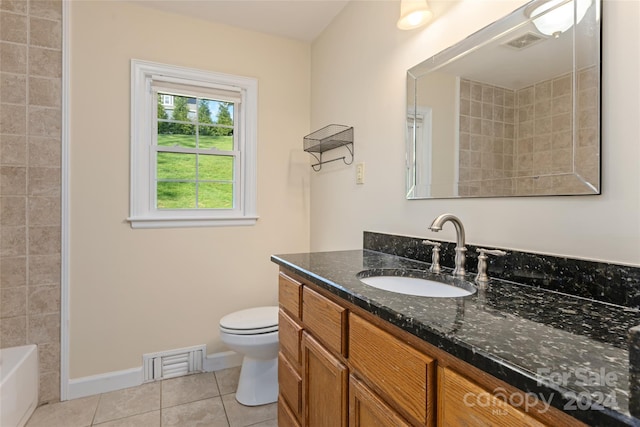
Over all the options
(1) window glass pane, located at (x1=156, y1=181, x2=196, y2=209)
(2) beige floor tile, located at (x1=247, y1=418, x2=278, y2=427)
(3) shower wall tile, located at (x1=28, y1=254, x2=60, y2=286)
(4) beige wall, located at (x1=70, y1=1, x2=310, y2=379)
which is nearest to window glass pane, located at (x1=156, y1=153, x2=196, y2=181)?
(1) window glass pane, located at (x1=156, y1=181, x2=196, y2=209)

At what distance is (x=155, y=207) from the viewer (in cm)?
220

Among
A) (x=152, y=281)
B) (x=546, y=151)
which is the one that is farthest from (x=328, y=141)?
(x=152, y=281)

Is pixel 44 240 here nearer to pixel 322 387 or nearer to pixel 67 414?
pixel 67 414

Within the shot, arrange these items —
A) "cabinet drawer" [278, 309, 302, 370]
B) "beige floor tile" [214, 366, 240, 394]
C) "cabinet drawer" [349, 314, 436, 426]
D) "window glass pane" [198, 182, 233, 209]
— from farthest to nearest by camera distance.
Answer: "window glass pane" [198, 182, 233, 209], "beige floor tile" [214, 366, 240, 394], "cabinet drawer" [278, 309, 302, 370], "cabinet drawer" [349, 314, 436, 426]

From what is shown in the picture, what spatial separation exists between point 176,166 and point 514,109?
204cm

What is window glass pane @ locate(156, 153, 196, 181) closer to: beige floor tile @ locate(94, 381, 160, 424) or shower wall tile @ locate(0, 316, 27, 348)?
shower wall tile @ locate(0, 316, 27, 348)

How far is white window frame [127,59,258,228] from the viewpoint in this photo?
6.86 ft

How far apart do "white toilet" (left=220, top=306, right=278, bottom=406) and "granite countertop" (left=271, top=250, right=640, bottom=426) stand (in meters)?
0.97

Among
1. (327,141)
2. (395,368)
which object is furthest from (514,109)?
(327,141)

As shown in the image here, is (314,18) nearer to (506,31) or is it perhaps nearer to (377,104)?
(377,104)

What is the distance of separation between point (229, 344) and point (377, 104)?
1.60m

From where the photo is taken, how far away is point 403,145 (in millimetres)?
Result: 1586

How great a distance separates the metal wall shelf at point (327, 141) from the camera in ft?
6.61

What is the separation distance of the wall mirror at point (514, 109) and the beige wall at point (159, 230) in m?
1.25
